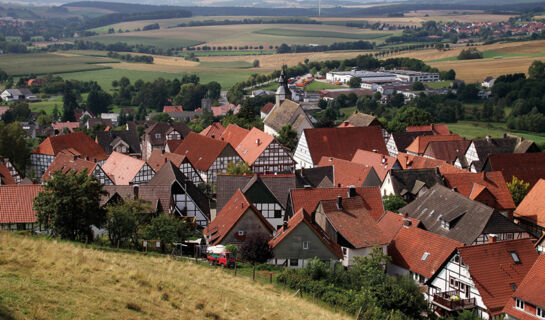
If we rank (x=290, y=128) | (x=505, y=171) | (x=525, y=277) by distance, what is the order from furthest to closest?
(x=290, y=128) → (x=505, y=171) → (x=525, y=277)

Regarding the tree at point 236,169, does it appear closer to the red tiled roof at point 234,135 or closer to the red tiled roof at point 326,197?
the red tiled roof at point 234,135

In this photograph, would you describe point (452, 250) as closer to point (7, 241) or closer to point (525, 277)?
point (525, 277)

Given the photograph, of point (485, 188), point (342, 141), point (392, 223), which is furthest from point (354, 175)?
point (342, 141)

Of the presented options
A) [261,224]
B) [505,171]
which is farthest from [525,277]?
[505,171]

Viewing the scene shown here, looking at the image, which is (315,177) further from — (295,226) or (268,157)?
(295,226)

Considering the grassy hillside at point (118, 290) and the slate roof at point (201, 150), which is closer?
the grassy hillside at point (118, 290)

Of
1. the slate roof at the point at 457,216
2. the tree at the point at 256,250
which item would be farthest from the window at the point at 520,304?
the tree at the point at 256,250

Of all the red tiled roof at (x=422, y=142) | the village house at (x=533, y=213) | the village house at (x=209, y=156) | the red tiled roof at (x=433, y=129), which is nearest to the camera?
the village house at (x=533, y=213)
